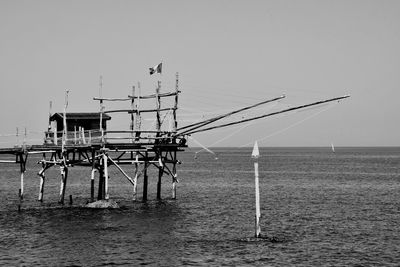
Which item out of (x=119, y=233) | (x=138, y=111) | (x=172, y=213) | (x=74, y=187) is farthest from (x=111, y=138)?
(x=74, y=187)

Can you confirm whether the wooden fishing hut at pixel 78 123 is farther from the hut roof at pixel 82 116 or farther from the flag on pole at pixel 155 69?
the flag on pole at pixel 155 69

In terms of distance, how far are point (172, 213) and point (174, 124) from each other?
6.60m

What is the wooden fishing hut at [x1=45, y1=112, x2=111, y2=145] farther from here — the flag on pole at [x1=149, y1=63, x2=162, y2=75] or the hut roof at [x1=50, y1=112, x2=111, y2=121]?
the flag on pole at [x1=149, y1=63, x2=162, y2=75]

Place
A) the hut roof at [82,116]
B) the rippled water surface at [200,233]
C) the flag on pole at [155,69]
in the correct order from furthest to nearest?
the hut roof at [82,116], the flag on pole at [155,69], the rippled water surface at [200,233]

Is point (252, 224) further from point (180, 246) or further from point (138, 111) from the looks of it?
point (138, 111)

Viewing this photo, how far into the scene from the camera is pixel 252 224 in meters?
36.3

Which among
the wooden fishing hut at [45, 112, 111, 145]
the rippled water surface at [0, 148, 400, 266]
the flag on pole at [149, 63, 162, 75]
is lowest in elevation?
the rippled water surface at [0, 148, 400, 266]

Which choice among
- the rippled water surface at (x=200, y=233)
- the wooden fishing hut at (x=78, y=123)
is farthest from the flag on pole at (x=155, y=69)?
the rippled water surface at (x=200, y=233)

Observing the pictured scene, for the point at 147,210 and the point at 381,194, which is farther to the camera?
the point at 381,194

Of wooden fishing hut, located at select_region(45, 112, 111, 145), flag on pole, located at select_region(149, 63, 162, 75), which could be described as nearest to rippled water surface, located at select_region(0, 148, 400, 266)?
wooden fishing hut, located at select_region(45, 112, 111, 145)

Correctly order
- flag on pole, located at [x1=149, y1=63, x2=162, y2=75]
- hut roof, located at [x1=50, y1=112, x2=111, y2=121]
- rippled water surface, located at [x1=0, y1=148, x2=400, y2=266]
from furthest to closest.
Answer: hut roof, located at [x1=50, y1=112, x2=111, y2=121], flag on pole, located at [x1=149, y1=63, x2=162, y2=75], rippled water surface, located at [x1=0, y1=148, x2=400, y2=266]

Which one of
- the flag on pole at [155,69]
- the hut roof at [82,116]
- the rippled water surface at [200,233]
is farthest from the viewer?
the hut roof at [82,116]

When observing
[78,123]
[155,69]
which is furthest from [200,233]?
[78,123]

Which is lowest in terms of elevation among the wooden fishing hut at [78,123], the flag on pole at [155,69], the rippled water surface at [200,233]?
the rippled water surface at [200,233]
